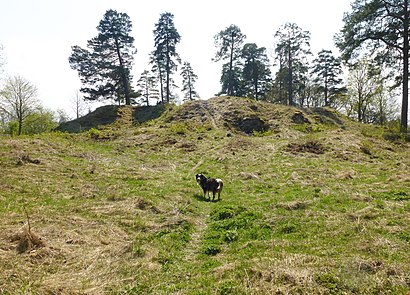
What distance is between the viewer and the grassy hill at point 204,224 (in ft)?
15.4

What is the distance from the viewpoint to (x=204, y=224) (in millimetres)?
8562

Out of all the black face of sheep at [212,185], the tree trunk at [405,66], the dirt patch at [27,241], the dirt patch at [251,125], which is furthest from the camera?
the dirt patch at [251,125]

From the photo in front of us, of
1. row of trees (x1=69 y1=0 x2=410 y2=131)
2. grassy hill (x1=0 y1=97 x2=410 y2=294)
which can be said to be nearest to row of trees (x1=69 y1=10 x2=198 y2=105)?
row of trees (x1=69 y1=0 x2=410 y2=131)

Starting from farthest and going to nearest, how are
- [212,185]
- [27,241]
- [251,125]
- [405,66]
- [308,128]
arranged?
[251,125] → [308,128] → [405,66] → [212,185] → [27,241]

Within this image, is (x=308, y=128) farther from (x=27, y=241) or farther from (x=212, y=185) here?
(x=27, y=241)

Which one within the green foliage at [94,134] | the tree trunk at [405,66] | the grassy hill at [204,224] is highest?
the tree trunk at [405,66]

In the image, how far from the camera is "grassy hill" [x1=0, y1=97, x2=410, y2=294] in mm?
4699

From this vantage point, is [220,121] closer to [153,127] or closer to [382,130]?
[153,127]

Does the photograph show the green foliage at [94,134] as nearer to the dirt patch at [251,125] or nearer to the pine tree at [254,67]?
the dirt patch at [251,125]

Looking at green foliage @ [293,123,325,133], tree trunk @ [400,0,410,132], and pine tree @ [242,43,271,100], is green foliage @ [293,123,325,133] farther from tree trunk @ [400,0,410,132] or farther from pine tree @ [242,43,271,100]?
pine tree @ [242,43,271,100]

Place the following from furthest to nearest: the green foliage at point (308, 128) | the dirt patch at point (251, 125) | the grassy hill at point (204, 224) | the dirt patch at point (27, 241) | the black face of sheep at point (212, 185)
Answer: the dirt patch at point (251, 125) → the green foliage at point (308, 128) → the black face of sheep at point (212, 185) → the dirt patch at point (27, 241) → the grassy hill at point (204, 224)

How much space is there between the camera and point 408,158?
17609 millimetres

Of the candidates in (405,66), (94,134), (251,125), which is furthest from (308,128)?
(94,134)

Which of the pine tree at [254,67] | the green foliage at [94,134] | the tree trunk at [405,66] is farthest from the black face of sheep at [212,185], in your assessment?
the pine tree at [254,67]
